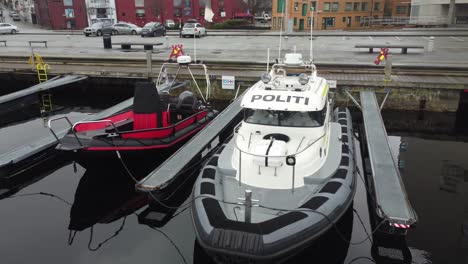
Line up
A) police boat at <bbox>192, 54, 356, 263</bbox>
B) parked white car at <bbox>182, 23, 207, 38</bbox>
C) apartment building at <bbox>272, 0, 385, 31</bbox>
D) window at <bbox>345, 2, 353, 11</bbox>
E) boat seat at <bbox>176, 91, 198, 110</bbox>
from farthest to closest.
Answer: window at <bbox>345, 2, 353, 11</bbox> < apartment building at <bbox>272, 0, 385, 31</bbox> < parked white car at <bbox>182, 23, 207, 38</bbox> < boat seat at <bbox>176, 91, 198, 110</bbox> < police boat at <bbox>192, 54, 356, 263</bbox>

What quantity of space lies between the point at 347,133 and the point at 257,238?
5.42 m

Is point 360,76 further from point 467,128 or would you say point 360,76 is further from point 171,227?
point 171,227

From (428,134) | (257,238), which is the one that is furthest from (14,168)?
(428,134)

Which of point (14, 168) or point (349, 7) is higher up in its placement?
point (349, 7)

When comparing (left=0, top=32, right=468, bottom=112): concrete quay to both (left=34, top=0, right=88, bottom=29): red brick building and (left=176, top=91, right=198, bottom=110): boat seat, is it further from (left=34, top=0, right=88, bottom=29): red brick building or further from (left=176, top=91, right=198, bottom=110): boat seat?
(left=34, top=0, right=88, bottom=29): red brick building

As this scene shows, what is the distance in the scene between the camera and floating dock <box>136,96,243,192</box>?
7490 mm

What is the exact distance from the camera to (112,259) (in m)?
6.70

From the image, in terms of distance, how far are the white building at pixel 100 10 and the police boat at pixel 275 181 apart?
174ft

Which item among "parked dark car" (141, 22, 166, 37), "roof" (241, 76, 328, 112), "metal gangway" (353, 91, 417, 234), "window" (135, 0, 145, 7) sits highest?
"window" (135, 0, 145, 7)

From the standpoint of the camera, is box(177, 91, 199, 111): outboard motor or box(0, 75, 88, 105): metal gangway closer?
box(177, 91, 199, 111): outboard motor

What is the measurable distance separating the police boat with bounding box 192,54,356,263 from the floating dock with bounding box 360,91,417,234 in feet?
1.65

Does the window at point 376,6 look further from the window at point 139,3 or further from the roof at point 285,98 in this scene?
the roof at point 285,98

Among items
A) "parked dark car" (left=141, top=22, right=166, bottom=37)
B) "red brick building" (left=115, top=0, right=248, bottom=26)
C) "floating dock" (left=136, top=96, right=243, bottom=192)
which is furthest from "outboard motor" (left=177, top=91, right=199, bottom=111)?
"red brick building" (left=115, top=0, right=248, bottom=26)

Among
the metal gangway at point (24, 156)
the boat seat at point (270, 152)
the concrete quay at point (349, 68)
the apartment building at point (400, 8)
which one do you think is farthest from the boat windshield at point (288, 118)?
the apartment building at point (400, 8)
